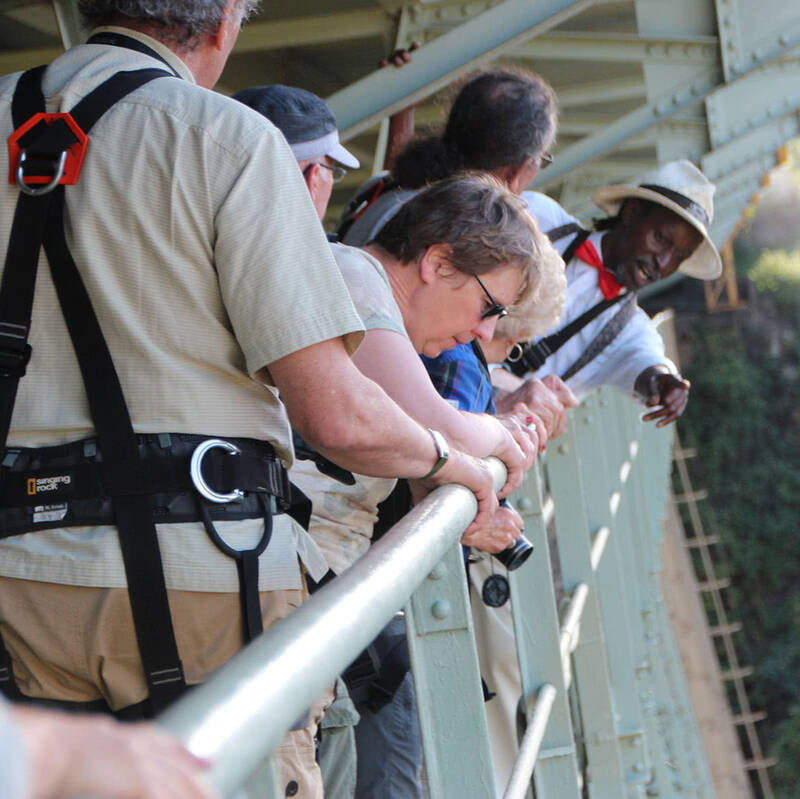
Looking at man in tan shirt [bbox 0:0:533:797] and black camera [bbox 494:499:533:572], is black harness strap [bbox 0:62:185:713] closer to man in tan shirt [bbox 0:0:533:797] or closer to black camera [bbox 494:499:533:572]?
man in tan shirt [bbox 0:0:533:797]

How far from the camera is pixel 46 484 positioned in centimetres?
134

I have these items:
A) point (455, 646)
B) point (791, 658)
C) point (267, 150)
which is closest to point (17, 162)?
point (267, 150)

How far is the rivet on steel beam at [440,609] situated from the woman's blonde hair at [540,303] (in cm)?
83

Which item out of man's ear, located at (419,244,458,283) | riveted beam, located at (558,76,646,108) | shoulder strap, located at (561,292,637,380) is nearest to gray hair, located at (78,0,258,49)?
man's ear, located at (419,244,458,283)

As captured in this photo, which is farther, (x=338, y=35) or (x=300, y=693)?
(x=338, y=35)

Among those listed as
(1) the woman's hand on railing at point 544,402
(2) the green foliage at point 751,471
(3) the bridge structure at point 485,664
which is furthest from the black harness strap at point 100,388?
(2) the green foliage at point 751,471

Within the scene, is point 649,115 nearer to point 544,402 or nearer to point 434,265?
point 544,402

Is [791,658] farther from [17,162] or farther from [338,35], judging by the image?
[17,162]

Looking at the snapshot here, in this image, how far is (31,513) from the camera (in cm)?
134

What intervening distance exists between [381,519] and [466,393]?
28 cm

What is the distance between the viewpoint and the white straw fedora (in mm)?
3805

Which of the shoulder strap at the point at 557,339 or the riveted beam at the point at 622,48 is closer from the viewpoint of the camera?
the shoulder strap at the point at 557,339

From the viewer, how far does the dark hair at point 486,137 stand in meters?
2.77

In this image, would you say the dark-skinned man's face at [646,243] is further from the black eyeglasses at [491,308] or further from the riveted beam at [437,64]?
the black eyeglasses at [491,308]
